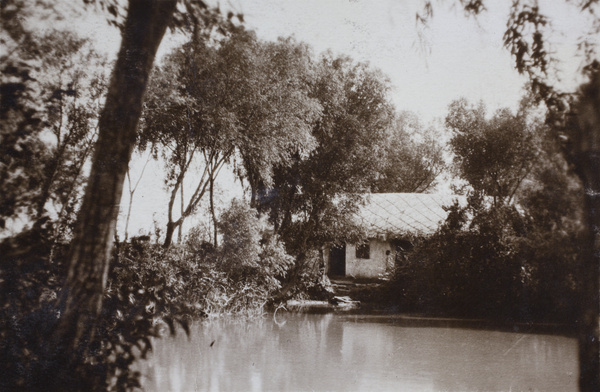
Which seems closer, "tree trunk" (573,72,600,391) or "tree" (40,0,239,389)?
"tree" (40,0,239,389)

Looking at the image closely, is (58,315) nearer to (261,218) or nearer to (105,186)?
(105,186)

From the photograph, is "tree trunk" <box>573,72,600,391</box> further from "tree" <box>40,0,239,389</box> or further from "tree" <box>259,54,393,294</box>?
"tree" <box>259,54,393,294</box>

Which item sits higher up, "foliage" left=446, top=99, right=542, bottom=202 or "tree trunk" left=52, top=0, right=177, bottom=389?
"foliage" left=446, top=99, right=542, bottom=202

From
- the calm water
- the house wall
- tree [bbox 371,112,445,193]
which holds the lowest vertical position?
the calm water

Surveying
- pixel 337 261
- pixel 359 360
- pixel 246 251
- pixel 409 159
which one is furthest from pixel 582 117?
pixel 337 261

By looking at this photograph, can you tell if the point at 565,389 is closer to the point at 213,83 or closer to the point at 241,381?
the point at 241,381

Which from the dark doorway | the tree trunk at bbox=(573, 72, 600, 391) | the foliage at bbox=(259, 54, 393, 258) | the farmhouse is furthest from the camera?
the dark doorway

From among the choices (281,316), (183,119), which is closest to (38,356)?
(183,119)

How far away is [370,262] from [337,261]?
72.2 inches

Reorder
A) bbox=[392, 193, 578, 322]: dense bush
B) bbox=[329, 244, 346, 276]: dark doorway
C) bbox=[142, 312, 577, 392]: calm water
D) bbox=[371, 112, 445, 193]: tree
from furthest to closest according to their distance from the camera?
bbox=[329, 244, 346, 276]: dark doorway < bbox=[371, 112, 445, 193]: tree < bbox=[392, 193, 578, 322]: dense bush < bbox=[142, 312, 577, 392]: calm water

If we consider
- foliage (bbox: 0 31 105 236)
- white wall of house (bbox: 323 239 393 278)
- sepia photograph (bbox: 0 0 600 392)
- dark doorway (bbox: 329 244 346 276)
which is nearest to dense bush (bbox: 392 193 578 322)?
sepia photograph (bbox: 0 0 600 392)

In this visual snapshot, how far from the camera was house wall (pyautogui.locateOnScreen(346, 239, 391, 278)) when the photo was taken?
59.6ft

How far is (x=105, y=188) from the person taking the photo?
2.95 metres

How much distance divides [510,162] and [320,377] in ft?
11.8
